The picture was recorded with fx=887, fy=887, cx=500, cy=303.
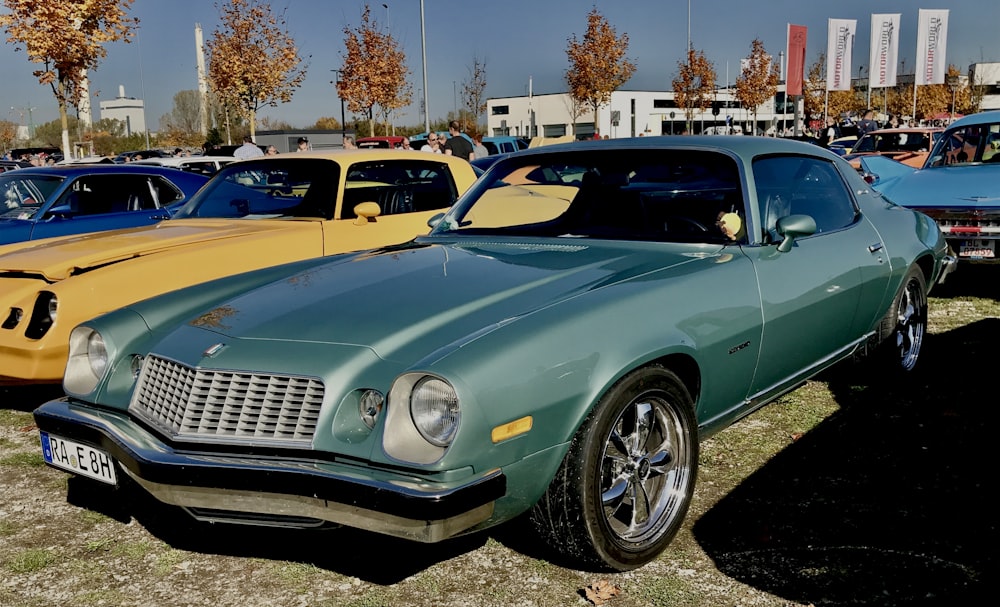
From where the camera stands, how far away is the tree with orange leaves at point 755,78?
198 ft

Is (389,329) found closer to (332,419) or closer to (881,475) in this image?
(332,419)

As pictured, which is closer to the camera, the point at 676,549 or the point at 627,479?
the point at 627,479

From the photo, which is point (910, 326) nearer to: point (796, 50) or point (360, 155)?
point (360, 155)

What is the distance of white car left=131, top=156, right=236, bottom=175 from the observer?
34.7ft

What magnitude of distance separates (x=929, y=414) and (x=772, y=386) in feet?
4.54

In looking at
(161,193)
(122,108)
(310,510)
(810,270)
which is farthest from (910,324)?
(122,108)

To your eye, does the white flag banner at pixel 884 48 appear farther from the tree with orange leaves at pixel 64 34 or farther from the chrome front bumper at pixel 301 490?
the chrome front bumper at pixel 301 490

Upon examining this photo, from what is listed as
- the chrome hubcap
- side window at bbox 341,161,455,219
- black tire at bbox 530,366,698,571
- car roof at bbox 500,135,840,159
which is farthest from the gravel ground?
side window at bbox 341,161,455,219

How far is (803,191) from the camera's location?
4.53 metres

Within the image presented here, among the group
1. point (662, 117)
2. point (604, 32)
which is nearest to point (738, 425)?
point (604, 32)

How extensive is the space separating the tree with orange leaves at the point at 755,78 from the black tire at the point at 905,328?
5773 cm

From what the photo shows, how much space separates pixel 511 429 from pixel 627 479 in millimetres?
721

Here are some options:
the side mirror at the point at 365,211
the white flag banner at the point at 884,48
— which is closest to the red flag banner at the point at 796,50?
the white flag banner at the point at 884,48

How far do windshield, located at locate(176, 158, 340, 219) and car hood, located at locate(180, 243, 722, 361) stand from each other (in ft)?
8.01
